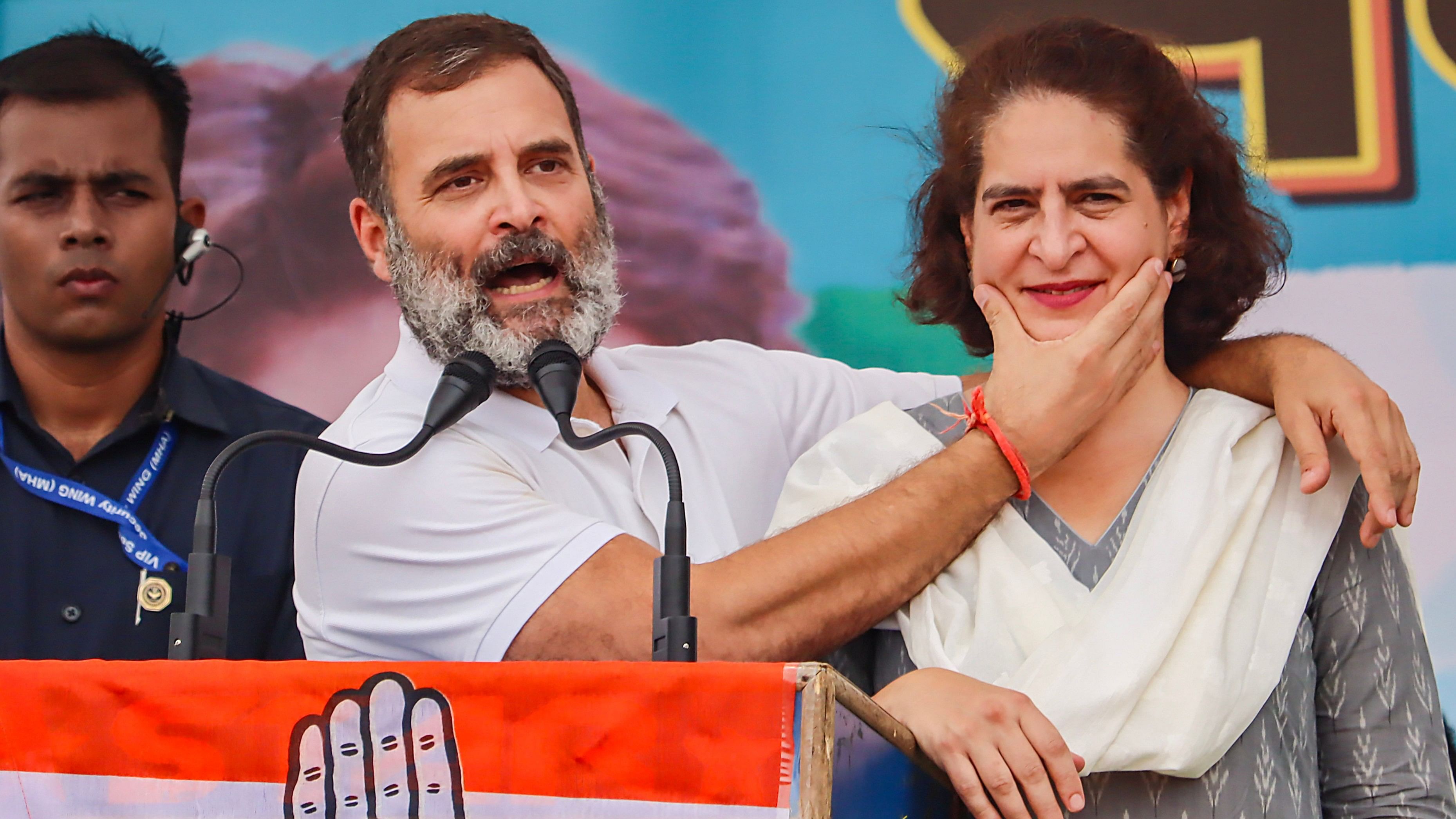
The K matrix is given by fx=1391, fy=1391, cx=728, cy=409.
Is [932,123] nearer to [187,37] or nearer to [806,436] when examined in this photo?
[806,436]

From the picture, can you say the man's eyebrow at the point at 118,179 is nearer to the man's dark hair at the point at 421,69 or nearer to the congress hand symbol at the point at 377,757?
the man's dark hair at the point at 421,69

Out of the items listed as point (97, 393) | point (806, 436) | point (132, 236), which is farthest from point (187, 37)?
point (806, 436)

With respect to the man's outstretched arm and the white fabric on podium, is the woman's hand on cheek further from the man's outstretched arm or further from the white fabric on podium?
the man's outstretched arm

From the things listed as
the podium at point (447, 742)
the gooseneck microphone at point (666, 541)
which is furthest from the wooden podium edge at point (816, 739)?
the gooseneck microphone at point (666, 541)

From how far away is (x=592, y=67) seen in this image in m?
2.53

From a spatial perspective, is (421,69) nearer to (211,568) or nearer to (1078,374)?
(211,568)

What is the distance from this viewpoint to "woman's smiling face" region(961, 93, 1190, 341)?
1.57 metres

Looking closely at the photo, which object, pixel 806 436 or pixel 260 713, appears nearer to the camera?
pixel 260 713

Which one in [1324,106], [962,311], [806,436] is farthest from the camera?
[1324,106]

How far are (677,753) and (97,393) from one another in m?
1.82

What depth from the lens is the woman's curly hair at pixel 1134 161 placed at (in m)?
1.62

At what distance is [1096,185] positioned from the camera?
1.57 meters

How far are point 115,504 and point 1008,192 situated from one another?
1570 mm

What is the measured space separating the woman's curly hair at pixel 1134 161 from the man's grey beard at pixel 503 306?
1.49 feet
